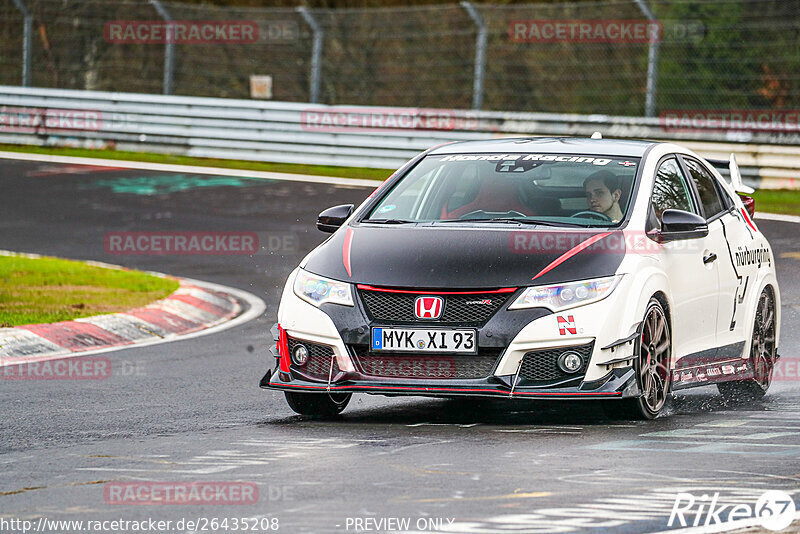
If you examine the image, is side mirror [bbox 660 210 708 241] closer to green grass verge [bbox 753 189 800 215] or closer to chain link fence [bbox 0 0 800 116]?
green grass verge [bbox 753 189 800 215]

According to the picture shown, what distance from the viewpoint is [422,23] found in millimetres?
26000

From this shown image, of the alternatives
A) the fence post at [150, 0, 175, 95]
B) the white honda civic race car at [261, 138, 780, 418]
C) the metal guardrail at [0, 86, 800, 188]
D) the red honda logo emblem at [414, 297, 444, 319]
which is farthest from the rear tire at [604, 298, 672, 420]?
the fence post at [150, 0, 175, 95]

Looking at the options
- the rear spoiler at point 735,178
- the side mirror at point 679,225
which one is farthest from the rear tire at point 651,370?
the rear spoiler at point 735,178

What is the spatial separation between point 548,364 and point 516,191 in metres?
1.46

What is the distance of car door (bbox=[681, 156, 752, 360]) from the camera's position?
30.0 feet

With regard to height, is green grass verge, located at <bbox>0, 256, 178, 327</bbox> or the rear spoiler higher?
the rear spoiler

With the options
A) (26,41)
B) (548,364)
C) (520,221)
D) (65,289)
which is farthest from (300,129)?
(548,364)

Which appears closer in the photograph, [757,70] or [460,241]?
[460,241]

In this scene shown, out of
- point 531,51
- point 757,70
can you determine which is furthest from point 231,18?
point 757,70

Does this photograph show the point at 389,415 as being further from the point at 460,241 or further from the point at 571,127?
the point at 571,127

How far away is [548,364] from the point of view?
306 inches

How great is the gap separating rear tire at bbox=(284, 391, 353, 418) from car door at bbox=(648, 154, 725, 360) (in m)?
1.86

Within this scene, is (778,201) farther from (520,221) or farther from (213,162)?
(520,221)

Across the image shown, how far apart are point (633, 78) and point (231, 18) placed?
26.0 ft
